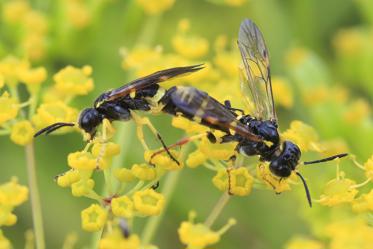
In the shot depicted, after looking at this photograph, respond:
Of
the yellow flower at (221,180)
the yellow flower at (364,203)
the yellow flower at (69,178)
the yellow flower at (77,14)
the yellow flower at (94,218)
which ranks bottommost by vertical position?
the yellow flower at (364,203)

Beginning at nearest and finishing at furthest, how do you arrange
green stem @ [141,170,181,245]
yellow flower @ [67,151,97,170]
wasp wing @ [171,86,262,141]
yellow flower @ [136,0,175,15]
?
wasp wing @ [171,86,262,141], yellow flower @ [67,151,97,170], green stem @ [141,170,181,245], yellow flower @ [136,0,175,15]

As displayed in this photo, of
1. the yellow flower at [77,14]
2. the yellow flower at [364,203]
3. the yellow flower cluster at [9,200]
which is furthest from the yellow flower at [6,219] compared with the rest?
the yellow flower at [77,14]

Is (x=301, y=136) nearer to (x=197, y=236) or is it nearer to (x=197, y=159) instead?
(x=197, y=159)

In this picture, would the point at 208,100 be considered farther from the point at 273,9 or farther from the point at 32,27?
the point at 273,9

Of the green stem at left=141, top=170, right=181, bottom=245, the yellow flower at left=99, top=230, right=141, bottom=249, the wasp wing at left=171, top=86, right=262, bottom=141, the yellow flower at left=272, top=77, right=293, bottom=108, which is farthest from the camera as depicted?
the yellow flower at left=272, top=77, right=293, bottom=108

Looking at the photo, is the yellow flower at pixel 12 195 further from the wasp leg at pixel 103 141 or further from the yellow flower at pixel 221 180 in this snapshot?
the yellow flower at pixel 221 180

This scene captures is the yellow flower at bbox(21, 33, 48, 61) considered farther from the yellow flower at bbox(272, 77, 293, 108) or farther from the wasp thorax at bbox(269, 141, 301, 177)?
the wasp thorax at bbox(269, 141, 301, 177)

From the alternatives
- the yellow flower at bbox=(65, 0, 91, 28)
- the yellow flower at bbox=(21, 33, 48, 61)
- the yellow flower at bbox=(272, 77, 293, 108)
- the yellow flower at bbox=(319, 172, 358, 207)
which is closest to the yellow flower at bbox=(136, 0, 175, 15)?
the yellow flower at bbox=(65, 0, 91, 28)
